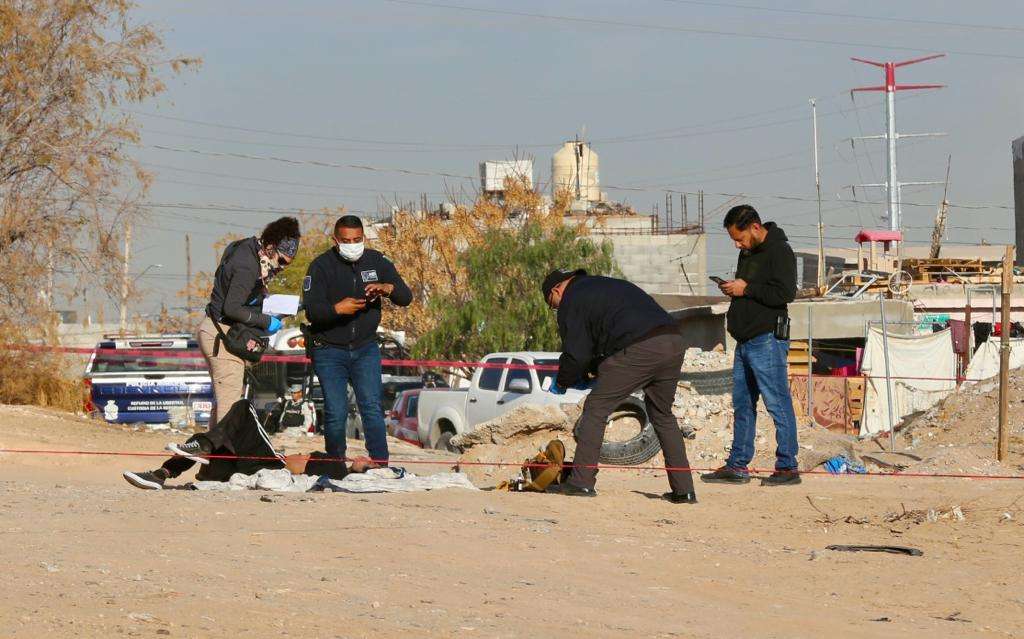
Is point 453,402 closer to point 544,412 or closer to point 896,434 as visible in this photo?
point 544,412

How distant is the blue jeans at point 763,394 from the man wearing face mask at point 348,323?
2.48 m

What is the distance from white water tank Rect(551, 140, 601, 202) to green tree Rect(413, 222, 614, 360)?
1194 inches

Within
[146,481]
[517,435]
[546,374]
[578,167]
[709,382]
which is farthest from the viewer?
[578,167]

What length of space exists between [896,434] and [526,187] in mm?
28261

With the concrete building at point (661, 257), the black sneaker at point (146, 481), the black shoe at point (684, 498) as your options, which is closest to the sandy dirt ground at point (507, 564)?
the black shoe at point (684, 498)

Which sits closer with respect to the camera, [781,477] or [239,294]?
[239,294]

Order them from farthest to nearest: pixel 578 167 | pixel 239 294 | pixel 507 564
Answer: pixel 578 167, pixel 239 294, pixel 507 564

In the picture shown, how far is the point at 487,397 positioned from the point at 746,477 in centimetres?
798

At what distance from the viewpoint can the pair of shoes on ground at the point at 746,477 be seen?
9.90 meters

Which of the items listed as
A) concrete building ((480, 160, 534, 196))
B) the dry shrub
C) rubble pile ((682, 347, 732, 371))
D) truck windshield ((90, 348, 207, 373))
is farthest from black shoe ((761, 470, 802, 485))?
concrete building ((480, 160, 534, 196))

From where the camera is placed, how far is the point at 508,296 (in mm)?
37156

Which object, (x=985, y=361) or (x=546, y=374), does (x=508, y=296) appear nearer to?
(x=985, y=361)

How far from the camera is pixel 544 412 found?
1430 centimetres

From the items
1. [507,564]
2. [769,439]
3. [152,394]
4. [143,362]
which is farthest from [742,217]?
[143,362]
